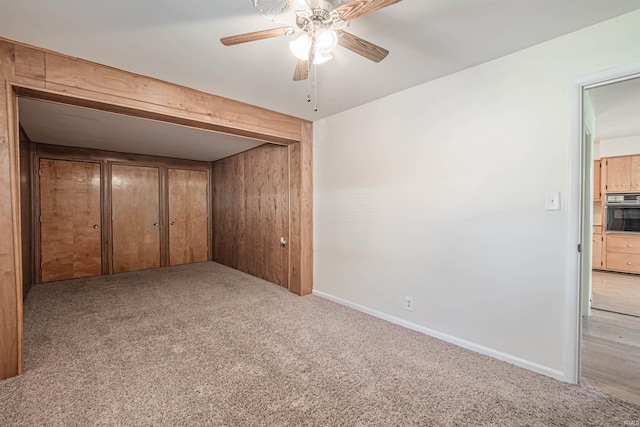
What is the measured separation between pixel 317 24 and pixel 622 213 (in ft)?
21.0

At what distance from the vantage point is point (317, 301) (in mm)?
3488

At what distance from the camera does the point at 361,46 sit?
151 cm

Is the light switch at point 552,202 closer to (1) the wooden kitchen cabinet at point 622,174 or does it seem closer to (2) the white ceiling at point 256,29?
(2) the white ceiling at point 256,29

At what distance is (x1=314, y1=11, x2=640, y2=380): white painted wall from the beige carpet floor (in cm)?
30

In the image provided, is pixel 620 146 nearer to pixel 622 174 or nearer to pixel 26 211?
pixel 622 174

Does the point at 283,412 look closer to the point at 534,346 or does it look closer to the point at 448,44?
the point at 534,346

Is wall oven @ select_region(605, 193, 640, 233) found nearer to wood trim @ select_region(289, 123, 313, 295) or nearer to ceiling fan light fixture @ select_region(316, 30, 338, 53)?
wood trim @ select_region(289, 123, 313, 295)

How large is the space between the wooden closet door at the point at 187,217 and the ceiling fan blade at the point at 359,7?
5421 millimetres

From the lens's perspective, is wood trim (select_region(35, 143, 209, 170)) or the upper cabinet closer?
wood trim (select_region(35, 143, 209, 170))

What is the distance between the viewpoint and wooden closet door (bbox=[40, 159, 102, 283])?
448 cm

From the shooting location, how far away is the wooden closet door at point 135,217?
201 inches

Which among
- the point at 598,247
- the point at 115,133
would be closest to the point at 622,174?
the point at 598,247

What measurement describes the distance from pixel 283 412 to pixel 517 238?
201 cm

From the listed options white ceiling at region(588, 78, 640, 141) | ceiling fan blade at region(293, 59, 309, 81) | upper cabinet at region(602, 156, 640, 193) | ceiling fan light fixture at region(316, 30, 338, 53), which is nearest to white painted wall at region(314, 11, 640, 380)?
white ceiling at region(588, 78, 640, 141)
